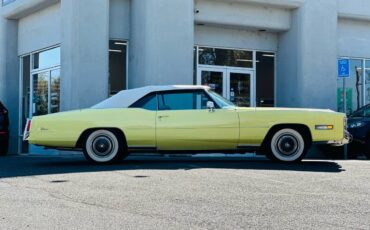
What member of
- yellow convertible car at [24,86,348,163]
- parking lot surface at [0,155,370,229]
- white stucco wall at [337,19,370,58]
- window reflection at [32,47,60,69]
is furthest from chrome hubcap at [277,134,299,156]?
white stucco wall at [337,19,370,58]

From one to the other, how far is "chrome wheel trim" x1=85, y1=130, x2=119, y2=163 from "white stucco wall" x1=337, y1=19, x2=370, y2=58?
11.3 meters

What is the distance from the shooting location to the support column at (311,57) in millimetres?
17812

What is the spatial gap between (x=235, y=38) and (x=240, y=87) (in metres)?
1.54

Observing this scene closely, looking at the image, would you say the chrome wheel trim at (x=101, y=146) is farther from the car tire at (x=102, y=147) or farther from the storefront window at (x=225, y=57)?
the storefront window at (x=225, y=57)

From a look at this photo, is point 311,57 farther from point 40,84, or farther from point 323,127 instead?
point 40,84

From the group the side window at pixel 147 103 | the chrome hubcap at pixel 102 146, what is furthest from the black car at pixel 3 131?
the side window at pixel 147 103

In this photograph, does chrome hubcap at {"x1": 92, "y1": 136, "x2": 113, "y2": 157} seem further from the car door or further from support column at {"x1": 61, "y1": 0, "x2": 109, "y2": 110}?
support column at {"x1": 61, "y1": 0, "x2": 109, "y2": 110}

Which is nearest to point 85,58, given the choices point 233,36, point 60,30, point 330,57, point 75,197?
point 60,30

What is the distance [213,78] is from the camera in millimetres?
17594

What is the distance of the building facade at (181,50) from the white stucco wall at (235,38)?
32 millimetres

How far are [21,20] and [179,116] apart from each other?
451 inches

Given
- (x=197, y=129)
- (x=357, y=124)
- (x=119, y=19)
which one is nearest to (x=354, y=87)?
(x=357, y=124)

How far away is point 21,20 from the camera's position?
20000mm

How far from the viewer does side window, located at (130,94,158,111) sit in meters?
10.7
